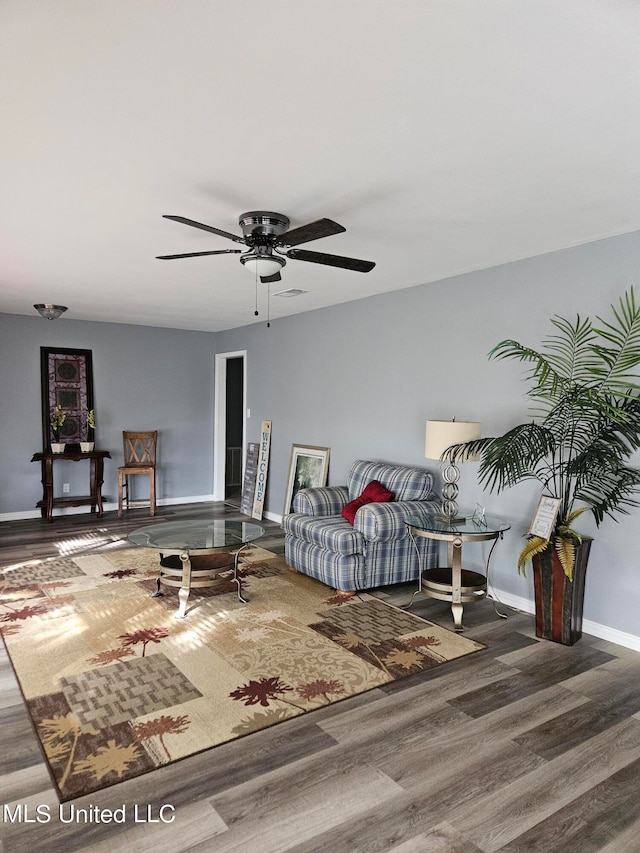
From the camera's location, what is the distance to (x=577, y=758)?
2.47 meters

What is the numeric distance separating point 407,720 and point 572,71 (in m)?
2.74

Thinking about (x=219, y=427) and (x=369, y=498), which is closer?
(x=369, y=498)

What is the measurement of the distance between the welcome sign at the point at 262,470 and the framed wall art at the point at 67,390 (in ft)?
7.49

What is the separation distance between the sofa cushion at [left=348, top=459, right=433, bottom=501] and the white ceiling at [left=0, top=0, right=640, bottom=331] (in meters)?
1.88

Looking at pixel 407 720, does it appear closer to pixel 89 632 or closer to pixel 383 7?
pixel 89 632

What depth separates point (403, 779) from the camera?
7.59 feet

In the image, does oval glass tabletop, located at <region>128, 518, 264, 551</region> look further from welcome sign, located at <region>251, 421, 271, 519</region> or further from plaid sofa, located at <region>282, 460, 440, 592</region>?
welcome sign, located at <region>251, 421, 271, 519</region>

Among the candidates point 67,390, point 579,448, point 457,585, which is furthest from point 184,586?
point 67,390

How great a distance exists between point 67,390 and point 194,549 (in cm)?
430

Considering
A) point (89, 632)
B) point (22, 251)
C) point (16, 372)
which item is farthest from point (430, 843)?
point (16, 372)

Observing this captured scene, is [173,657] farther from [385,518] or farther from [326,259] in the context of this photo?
[326,259]

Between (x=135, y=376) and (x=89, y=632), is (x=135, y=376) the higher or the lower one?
the higher one

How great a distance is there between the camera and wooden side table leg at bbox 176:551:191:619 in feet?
13.1

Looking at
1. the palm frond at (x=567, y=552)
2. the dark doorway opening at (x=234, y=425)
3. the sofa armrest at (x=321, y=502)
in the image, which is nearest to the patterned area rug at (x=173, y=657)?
the sofa armrest at (x=321, y=502)
